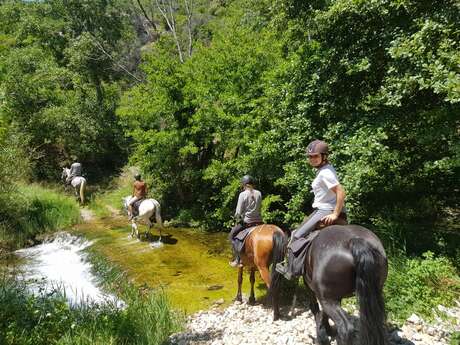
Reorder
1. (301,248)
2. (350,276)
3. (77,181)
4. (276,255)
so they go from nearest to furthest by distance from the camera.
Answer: (350,276) < (301,248) < (276,255) < (77,181)

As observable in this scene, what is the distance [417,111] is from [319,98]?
2.48 metres

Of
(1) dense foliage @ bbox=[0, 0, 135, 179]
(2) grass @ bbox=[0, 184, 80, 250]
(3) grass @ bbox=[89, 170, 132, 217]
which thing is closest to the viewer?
(2) grass @ bbox=[0, 184, 80, 250]

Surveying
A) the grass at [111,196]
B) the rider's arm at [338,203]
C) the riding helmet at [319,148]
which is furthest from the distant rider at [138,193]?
the rider's arm at [338,203]

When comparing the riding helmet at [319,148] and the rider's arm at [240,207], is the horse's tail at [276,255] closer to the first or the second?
the rider's arm at [240,207]

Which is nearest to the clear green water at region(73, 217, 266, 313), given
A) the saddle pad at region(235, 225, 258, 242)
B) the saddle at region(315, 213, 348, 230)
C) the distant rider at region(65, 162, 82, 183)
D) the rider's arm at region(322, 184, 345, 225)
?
the saddle pad at region(235, 225, 258, 242)

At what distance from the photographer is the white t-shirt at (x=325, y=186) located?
5500 millimetres

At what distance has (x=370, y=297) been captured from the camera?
14.6ft

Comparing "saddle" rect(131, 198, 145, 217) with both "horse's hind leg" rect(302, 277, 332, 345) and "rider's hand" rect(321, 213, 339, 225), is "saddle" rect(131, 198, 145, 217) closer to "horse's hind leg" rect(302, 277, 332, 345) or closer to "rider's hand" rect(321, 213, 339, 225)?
"horse's hind leg" rect(302, 277, 332, 345)

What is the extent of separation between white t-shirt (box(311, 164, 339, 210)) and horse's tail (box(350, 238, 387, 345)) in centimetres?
126

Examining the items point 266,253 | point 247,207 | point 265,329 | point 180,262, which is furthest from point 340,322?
point 180,262

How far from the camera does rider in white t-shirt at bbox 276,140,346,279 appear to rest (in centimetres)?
548

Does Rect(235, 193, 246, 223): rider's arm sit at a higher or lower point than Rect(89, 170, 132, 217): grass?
higher

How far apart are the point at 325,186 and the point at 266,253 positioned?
2.52 m

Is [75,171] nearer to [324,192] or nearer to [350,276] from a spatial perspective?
[324,192]
